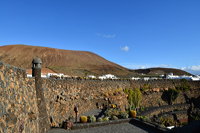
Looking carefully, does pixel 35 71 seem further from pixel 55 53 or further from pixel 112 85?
pixel 55 53

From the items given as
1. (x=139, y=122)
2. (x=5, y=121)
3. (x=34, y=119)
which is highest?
(x=5, y=121)

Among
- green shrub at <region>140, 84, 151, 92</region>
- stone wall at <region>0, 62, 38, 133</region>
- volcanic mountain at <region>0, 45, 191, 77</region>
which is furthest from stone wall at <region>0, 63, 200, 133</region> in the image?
volcanic mountain at <region>0, 45, 191, 77</region>

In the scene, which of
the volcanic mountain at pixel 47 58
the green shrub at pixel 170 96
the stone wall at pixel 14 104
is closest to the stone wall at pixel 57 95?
the stone wall at pixel 14 104

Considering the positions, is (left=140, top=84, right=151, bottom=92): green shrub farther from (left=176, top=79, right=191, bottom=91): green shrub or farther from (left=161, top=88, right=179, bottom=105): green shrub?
(left=176, top=79, right=191, bottom=91): green shrub

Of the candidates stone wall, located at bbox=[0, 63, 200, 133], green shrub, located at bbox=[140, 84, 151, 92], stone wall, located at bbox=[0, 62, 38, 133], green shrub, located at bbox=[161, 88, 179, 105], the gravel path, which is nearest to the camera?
stone wall, located at bbox=[0, 62, 38, 133]

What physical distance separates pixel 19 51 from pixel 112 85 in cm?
6276

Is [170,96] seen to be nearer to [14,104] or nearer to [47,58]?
[14,104]

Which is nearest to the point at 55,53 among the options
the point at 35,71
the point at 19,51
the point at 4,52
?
the point at 19,51

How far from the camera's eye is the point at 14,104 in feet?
24.0

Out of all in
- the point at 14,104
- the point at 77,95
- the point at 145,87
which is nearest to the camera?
the point at 14,104

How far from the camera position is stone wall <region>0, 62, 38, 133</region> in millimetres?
6367

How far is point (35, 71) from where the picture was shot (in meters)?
12.6

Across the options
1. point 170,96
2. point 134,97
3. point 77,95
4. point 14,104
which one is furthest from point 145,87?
point 14,104

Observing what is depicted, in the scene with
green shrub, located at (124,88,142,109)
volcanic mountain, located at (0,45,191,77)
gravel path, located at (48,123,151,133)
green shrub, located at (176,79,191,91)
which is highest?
volcanic mountain, located at (0,45,191,77)
